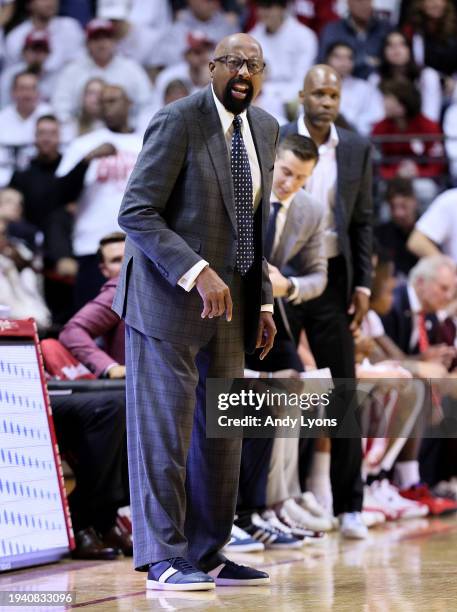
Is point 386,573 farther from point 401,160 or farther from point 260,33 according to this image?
point 260,33

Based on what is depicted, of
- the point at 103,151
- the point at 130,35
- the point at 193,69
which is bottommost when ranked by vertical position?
the point at 103,151

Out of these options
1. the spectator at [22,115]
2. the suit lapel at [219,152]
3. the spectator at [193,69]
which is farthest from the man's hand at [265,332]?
the spectator at [193,69]

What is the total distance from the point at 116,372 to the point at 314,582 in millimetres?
1748

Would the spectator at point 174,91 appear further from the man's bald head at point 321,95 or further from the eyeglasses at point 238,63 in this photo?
the eyeglasses at point 238,63

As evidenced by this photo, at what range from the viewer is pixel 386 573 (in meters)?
4.83

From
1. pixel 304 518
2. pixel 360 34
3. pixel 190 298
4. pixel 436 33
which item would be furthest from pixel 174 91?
pixel 190 298

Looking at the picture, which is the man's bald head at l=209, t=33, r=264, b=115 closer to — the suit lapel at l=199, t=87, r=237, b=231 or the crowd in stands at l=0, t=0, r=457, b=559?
the suit lapel at l=199, t=87, r=237, b=231

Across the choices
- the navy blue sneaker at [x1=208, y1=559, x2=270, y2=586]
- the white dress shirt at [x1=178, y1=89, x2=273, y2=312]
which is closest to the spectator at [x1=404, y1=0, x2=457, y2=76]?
the white dress shirt at [x1=178, y1=89, x2=273, y2=312]

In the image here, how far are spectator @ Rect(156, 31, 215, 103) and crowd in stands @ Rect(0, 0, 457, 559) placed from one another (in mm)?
29

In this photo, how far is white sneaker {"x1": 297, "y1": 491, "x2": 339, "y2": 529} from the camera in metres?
6.48

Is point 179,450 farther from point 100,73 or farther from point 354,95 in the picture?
point 354,95

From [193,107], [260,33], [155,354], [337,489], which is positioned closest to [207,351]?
[155,354]

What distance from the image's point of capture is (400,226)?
989 cm

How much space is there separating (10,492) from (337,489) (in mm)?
1836
